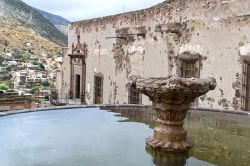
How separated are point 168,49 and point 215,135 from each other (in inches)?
296

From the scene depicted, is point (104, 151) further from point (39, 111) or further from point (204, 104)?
point (204, 104)

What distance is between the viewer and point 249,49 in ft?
29.3

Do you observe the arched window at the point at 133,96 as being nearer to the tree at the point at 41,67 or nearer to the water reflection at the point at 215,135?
the water reflection at the point at 215,135

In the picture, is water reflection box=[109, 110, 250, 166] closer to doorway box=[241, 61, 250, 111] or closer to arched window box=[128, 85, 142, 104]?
doorway box=[241, 61, 250, 111]

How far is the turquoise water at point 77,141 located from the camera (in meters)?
3.27

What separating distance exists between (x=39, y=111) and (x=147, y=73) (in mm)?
7856

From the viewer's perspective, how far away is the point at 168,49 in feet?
38.5

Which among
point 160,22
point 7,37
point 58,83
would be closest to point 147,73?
point 160,22

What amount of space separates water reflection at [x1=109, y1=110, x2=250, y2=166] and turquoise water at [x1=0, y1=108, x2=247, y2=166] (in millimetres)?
26

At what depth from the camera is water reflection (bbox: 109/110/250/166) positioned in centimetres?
341

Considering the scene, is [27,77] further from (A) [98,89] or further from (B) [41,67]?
(A) [98,89]

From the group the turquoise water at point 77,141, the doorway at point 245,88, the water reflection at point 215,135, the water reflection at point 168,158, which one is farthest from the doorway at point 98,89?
the water reflection at point 168,158

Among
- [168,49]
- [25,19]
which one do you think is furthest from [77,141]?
[25,19]

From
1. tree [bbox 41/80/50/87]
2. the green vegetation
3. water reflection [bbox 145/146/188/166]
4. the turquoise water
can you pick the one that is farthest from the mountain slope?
water reflection [bbox 145/146/188/166]
